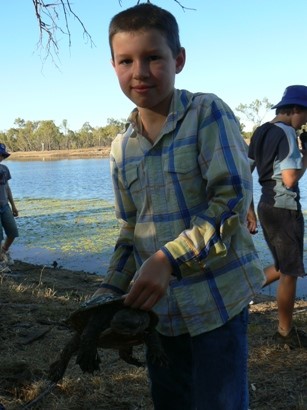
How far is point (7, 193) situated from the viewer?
8.73 metres

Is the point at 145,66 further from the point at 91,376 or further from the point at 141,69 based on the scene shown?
the point at 91,376

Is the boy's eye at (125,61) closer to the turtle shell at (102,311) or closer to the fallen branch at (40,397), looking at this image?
the turtle shell at (102,311)

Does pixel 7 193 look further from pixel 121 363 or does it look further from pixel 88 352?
pixel 88 352

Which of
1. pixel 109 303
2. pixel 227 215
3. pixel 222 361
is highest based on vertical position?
pixel 227 215

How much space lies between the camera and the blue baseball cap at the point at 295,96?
417cm

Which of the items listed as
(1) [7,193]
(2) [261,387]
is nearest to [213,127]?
(2) [261,387]

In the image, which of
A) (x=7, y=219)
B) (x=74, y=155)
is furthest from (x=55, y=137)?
(x=7, y=219)

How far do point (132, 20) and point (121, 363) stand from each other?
116 inches

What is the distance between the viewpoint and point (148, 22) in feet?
5.80

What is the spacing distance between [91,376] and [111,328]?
2045 millimetres

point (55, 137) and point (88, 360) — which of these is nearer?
point (88, 360)

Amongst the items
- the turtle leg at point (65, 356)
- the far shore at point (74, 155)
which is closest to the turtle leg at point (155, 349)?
the turtle leg at point (65, 356)

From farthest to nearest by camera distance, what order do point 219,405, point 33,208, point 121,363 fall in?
point 33,208
point 121,363
point 219,405

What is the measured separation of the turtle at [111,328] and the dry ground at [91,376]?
58.0 inches
